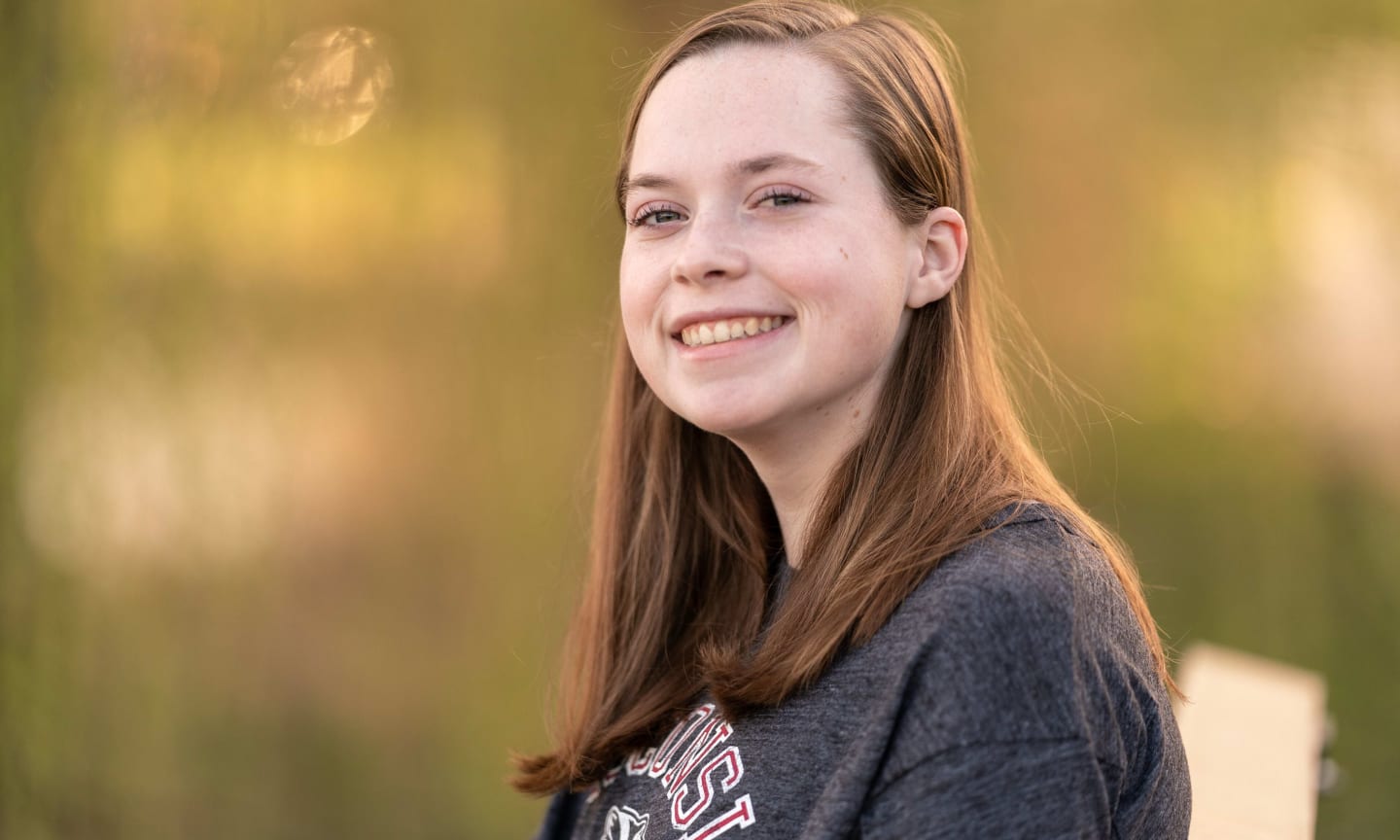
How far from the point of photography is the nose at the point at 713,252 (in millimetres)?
1440

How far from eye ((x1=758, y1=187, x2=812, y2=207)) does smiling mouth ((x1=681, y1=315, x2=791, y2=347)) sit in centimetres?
12

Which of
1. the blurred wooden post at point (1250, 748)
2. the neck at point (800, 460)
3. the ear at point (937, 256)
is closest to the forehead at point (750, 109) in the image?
the ear at point (937, 256)

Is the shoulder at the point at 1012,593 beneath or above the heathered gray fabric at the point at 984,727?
above

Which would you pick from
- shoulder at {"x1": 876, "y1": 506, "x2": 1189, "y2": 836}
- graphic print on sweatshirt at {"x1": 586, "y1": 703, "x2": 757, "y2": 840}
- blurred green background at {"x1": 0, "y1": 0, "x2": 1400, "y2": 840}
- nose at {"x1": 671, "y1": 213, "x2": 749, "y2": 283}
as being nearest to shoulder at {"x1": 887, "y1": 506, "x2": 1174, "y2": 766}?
shoulder at {"x1": 876, "y1": 506, "x2": 1189, "y2": 836}

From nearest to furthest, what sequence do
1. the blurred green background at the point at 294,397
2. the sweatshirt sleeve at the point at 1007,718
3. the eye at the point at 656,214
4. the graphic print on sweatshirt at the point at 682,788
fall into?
the sweatshirt sleeve at the point at 1007,718 < the graphic print on sweatshirt at the point at 682,788 < the eye at the point at 656,214 < the blurred green background at the point at 294,397

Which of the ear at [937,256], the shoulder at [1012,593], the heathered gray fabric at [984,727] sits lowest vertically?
the heathered gray fabric at [984,727]

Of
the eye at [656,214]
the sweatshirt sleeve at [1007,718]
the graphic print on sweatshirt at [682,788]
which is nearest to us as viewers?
the sweatshirt sleeve at [1007,718]

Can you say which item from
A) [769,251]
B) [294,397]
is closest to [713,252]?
[769,251]

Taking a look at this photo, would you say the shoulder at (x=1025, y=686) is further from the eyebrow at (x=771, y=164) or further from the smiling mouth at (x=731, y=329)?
the eyebrow at (x=771, y=164)

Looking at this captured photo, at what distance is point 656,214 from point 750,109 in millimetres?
169

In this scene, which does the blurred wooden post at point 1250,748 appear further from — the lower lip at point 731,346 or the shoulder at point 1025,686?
the lower lip at point 731,346

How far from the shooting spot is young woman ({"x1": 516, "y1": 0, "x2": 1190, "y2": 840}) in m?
1.16

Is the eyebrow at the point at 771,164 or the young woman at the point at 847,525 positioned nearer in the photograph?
the young woman at the point at 847,525

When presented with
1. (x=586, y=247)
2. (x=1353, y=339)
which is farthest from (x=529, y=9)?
(x=1353, y=339)
